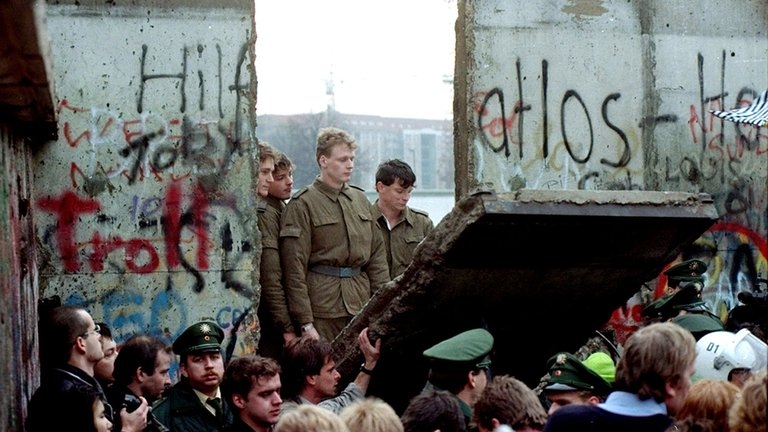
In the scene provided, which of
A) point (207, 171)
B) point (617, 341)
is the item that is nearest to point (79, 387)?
point (207, 171)

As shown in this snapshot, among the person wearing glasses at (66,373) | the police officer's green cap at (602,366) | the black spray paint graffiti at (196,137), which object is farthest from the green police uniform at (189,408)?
the black spray paint graffiti at (196,137)

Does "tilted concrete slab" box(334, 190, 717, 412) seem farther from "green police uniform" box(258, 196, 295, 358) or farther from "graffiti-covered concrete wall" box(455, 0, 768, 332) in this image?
"graffiti-covered concrete wall" box(455, 0, 768, 332)

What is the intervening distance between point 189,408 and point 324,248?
2.79m

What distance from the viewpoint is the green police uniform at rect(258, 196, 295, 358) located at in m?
9.59

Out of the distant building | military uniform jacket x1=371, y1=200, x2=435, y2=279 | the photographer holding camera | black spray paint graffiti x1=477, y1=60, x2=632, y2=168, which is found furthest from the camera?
the distant building

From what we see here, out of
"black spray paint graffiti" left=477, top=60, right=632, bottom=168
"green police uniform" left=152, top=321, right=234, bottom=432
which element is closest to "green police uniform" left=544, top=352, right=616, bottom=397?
"green police uniform" left=152, top=321, right=234, bottom=432

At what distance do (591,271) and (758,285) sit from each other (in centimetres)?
389

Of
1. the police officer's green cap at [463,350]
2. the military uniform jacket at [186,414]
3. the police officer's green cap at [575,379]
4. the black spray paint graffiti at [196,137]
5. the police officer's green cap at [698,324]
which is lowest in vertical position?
the military uniform jacket at [186,414]

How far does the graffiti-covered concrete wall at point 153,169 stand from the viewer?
31.1 ft

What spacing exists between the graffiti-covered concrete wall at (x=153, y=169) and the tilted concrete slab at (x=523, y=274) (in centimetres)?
203

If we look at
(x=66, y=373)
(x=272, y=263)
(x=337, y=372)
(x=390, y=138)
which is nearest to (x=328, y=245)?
(x=272, y=263)

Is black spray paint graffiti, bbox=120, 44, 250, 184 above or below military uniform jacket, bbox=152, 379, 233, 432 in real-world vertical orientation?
above

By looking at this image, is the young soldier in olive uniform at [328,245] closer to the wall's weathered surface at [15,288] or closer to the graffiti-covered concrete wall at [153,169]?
the graffiti-covered concrete wall at [153,169]

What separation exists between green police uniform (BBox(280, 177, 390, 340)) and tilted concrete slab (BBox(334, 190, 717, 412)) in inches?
52.8
